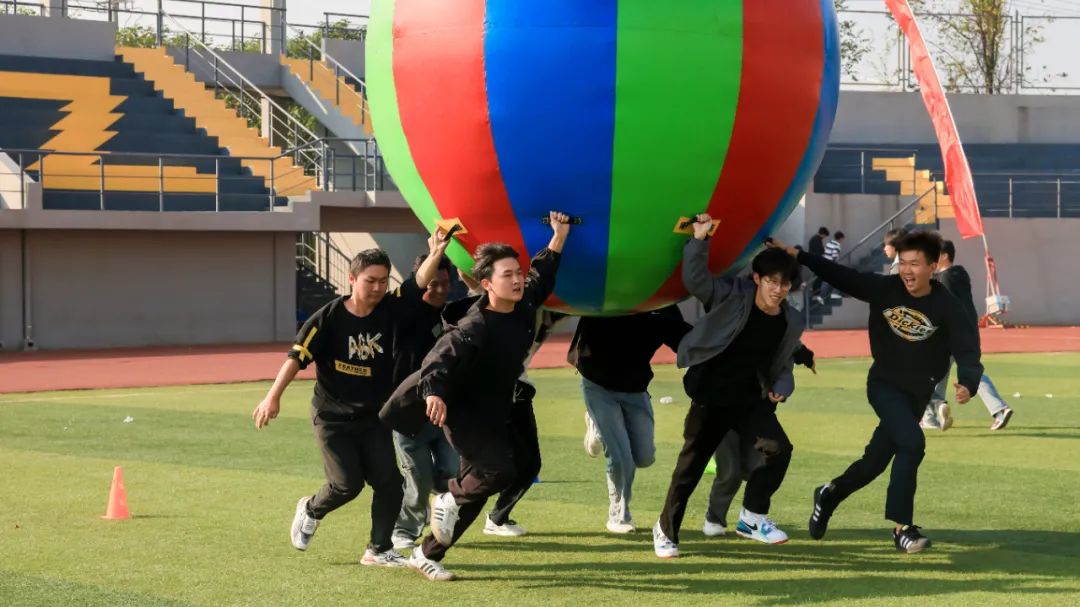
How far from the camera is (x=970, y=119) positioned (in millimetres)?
36906

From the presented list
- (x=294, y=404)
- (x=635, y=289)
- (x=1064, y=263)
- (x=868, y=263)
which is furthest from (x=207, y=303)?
(x=635, y=289)

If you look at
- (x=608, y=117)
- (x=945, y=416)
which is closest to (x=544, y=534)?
(x=608, y=117)

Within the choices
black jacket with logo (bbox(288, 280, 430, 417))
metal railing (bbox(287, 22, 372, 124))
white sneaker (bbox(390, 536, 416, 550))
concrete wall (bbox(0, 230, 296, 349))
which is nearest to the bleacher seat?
concrete wall (bbox(0, 230, 296, 349))

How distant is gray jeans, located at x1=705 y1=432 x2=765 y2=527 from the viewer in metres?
7.81

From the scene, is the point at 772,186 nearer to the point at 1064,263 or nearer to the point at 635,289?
the point at 635,289

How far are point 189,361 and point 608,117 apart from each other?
15862mm

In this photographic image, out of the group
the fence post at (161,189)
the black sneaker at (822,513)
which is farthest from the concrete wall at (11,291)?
the black sneaker at (822,513)

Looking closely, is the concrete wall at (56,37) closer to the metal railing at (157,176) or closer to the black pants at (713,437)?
the metal railing at (157,176)

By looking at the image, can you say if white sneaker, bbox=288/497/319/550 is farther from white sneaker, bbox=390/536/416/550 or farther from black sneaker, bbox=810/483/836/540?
black sneaker, bbox=810/483/836/540

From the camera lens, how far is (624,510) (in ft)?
25.9

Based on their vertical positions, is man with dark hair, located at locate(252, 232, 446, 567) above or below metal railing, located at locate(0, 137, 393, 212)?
below

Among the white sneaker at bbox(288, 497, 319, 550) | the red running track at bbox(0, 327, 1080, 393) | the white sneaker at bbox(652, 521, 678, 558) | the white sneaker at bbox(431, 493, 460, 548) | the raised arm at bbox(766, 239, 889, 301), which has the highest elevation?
the raised arm at bbox(766, 239, 889, 301)

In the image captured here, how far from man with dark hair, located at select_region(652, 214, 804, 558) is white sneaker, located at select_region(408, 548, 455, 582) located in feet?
3.59

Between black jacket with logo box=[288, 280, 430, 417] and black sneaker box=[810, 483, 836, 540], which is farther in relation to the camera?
black sneaker box=[810, 483, 836, 540]
